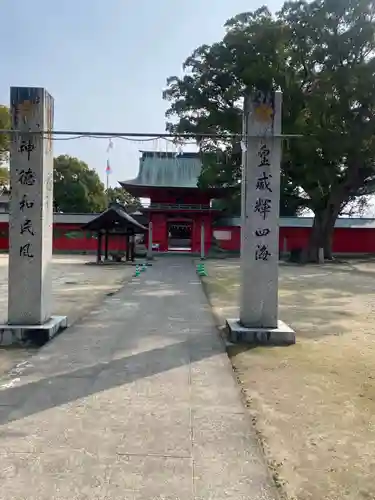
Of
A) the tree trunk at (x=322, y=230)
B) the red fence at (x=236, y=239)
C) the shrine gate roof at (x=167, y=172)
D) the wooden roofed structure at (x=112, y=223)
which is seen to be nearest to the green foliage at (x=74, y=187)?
the red fence at (x=236, y=239)

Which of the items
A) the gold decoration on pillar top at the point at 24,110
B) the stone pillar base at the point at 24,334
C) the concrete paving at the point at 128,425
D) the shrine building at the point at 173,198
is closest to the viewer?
the concrete paving at the point at 128,425

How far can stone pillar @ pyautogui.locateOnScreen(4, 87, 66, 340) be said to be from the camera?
231 inches

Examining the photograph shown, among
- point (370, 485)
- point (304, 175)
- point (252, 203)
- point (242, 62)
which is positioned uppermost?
point (242, 62)

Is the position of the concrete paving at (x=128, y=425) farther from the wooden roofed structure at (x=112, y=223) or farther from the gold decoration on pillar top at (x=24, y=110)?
the wooden roofed structure at (x=112, y=223)

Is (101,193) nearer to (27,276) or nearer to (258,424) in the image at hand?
(27,276)

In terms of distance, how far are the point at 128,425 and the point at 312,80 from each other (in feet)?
68.9

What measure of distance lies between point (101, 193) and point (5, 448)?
148 ft

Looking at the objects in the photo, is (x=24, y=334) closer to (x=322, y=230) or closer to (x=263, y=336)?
(x=263, y=336)

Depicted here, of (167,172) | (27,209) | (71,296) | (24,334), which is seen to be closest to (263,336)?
(24,334)

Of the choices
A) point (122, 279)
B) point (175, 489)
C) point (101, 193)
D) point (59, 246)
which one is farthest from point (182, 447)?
point (101, 193)

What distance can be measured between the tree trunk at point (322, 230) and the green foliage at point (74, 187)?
25219 millimetres

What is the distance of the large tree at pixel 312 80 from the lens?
64.6 ft

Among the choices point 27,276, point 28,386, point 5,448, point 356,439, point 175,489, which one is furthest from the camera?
point 27,276

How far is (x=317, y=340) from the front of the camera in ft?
20.4
